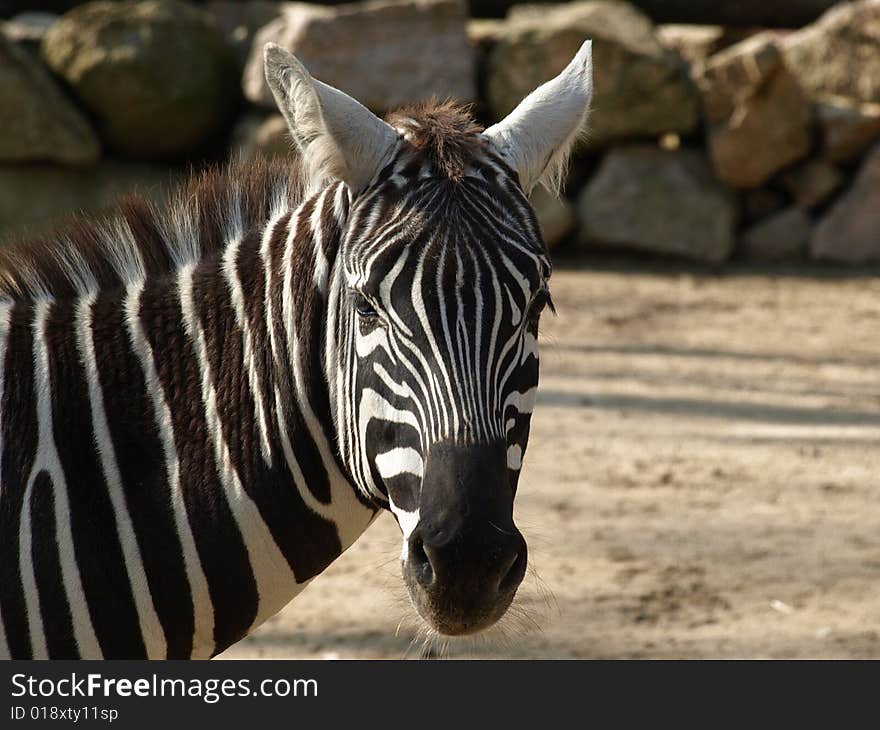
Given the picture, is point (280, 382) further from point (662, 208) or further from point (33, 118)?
point (33, 118)

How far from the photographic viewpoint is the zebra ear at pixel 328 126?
110 inches

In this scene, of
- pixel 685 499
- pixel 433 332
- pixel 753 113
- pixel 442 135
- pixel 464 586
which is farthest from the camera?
pixel 753 113

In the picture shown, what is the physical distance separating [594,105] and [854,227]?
2680 millimetres

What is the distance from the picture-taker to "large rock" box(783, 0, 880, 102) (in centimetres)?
1125

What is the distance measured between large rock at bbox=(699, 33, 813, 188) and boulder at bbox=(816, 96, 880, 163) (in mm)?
170

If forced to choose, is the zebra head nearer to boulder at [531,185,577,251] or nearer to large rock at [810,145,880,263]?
boulder at [531,185,577,251]

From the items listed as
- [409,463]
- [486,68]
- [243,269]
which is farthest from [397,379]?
[486,68]

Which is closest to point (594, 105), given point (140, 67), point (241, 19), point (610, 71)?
point (610, 71)

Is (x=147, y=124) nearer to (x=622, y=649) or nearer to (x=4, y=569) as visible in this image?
(x=622, y=649)

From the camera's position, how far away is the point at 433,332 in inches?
106

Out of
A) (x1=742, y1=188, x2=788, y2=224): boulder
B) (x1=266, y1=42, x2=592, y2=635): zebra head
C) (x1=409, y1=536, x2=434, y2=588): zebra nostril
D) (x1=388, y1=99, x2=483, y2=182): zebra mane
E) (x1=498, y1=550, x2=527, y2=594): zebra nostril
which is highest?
(x1=388, y1=99, x2=483, y2=182): zebra mane

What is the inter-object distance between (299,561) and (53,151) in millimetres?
9032

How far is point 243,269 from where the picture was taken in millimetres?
3053

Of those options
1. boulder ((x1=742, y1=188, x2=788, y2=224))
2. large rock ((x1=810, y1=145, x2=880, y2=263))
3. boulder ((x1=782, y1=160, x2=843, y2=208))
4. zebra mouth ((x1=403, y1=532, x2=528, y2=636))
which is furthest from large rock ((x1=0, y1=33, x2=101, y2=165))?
zebra mouth ((x1=403, y1=532, x2=528, y2=636))
